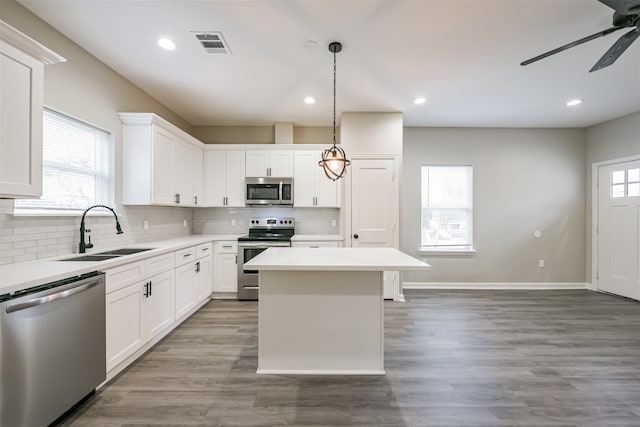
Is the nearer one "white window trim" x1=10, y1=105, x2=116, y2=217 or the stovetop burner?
"white window trim" x1=10, y1=105, x2=116, y2=217

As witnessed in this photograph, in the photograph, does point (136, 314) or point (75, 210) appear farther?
point (75, 210)

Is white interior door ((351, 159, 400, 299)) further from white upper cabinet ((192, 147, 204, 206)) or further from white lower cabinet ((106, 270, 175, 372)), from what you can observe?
white lower cabinet ((106, 270, 175, 372))

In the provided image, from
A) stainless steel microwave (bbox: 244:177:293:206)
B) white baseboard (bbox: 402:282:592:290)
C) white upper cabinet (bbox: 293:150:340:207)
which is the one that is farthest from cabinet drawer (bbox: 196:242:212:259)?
white baseboard (bbox: 402:282:592:290)

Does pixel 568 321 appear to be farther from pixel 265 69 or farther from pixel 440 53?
Result: pixel 265 69

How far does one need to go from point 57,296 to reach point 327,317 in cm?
177

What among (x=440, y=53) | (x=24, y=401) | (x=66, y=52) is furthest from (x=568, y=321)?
(x=66, y=52)

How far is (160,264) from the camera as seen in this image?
2.81 meters

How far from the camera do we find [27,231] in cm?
210

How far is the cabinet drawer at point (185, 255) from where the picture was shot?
3207 millimetres

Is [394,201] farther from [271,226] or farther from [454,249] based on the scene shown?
[271,226]

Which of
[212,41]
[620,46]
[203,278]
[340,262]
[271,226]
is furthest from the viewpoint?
[271,226]

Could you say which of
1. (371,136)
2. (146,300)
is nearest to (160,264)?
(146,300)

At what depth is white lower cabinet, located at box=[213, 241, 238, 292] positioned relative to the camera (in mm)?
4277

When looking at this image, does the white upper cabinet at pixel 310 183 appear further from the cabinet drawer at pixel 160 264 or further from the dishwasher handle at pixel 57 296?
the dishwasher handle at pixel 57 296
